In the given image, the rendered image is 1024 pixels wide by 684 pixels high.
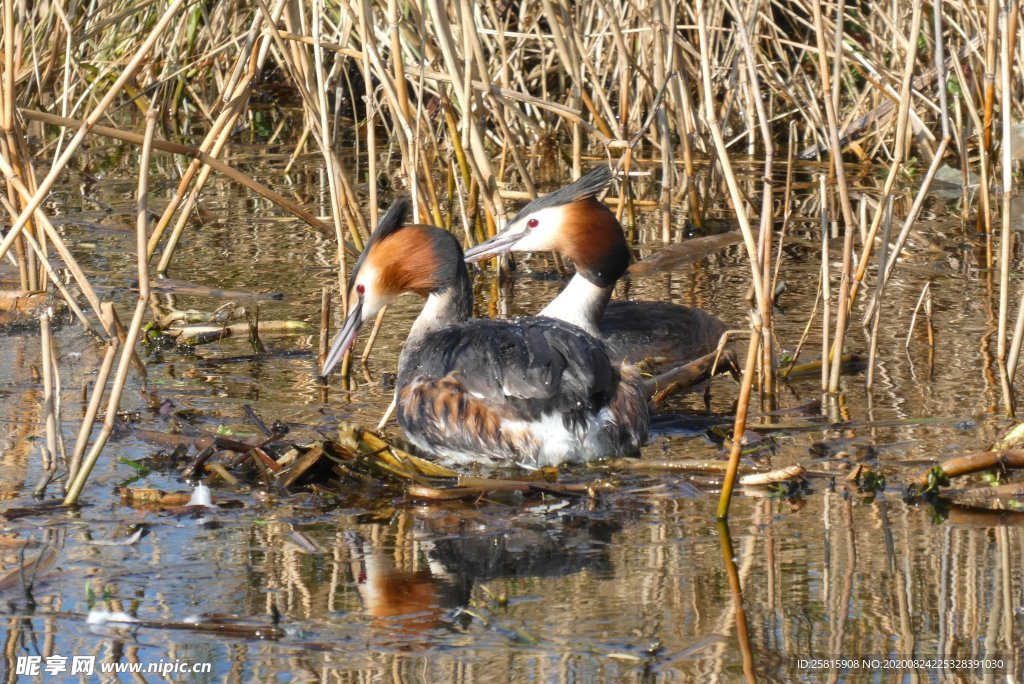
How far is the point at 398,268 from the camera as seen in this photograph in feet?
15.5

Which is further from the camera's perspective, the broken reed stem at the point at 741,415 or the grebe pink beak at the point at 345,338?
the grebe pink beak at the point at 345,338

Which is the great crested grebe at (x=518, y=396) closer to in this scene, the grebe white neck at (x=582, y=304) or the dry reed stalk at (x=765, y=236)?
the dry reed stalk at (x=765, y=236)

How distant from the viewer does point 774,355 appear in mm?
4625

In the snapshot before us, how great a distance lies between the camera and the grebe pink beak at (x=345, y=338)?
15.1 feet

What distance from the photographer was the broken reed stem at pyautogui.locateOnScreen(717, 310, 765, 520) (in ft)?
10.4

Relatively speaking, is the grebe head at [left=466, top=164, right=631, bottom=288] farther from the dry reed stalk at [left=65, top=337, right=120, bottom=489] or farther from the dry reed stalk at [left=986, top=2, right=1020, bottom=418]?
the dry reed stalk at [left=65, top=337, right=120, bottom=489]

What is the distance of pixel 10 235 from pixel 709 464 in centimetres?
198

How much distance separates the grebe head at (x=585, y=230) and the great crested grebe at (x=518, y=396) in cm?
82

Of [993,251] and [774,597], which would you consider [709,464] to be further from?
[993,251]

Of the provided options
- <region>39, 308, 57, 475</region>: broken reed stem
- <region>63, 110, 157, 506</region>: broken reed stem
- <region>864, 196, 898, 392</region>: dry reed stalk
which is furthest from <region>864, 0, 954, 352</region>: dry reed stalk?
<region>39, 308, 57, 475</region>: broken reed stem

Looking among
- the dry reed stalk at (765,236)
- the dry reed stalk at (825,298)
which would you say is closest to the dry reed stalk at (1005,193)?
the dry reed stalk at (825,298)

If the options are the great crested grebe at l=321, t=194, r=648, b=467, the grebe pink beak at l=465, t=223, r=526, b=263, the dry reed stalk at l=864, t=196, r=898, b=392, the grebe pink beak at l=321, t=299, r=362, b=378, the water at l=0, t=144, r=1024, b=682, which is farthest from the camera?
the grebe pink beak at l=465, t=223, r=526, b=263

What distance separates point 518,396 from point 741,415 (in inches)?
35.4

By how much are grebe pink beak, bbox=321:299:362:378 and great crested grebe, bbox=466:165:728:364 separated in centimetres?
82
